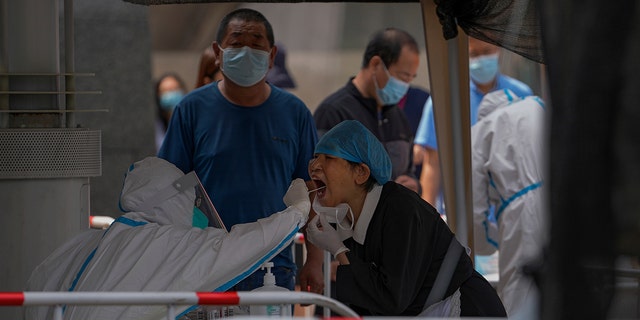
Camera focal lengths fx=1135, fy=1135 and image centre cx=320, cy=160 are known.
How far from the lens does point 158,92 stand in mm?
10008

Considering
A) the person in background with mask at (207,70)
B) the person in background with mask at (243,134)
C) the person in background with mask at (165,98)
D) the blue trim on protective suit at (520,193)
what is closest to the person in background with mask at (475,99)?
the blue trim on protective suit at (520,193)

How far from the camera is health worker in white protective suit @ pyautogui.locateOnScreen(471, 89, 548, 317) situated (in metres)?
7.24

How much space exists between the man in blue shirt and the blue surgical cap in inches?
134

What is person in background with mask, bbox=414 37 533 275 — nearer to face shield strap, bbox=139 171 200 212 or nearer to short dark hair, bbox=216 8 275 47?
short dark hair, bbox=216 8 275 47

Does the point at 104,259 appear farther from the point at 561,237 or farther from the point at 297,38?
the point at 297,38

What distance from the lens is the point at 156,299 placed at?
3238 millimetres

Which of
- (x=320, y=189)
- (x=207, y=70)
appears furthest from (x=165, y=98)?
(x=320, y=189)

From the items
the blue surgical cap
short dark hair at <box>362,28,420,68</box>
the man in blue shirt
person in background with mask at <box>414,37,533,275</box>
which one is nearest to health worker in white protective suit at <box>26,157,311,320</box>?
the blue surgical cap

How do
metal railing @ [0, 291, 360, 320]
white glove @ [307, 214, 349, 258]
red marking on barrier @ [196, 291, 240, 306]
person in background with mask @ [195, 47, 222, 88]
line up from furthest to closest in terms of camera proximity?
person in background with mask @ [195, 47, 222, 88] → white glove @ [307, 214, 349, 258] → red marking on barrier @ [196, 291, 240, 306] → metal railing @ [0, 291, 360, 320]

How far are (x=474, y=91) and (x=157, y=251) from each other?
5.03m

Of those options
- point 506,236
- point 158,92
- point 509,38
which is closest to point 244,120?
point 509,38

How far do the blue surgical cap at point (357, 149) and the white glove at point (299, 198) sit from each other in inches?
7.9

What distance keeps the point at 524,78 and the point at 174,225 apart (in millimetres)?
9240

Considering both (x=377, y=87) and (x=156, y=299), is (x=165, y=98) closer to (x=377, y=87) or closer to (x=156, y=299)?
(x=377, y=87)
